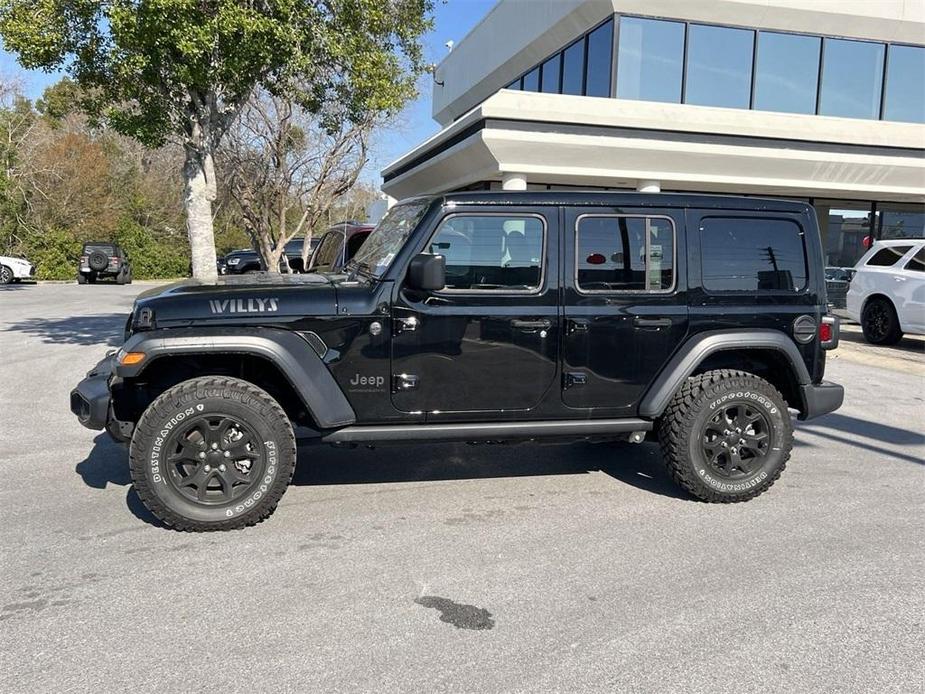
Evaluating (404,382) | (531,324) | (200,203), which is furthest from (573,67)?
(404,382)

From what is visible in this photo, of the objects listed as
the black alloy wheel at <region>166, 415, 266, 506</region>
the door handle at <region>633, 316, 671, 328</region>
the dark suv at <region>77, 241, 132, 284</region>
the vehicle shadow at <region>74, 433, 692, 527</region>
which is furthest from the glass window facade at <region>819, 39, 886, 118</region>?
the dark suv at <region>77, 241, 132, 284</region>

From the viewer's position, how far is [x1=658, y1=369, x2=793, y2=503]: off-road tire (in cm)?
473

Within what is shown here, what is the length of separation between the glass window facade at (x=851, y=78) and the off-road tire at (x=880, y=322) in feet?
29.3

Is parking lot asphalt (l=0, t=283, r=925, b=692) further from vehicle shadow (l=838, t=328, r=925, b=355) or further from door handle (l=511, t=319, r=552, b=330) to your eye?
vehicle shadow (l=838, t=328, r=925, b=355)

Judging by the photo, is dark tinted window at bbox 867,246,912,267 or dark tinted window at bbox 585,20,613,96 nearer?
dark tinted window at bbox 867,246,912,267

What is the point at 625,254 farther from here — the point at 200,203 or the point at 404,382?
the point at 200,203

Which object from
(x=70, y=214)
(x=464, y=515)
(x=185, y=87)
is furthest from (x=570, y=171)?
(x=70, y=214)

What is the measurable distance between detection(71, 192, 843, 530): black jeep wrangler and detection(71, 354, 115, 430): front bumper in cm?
1

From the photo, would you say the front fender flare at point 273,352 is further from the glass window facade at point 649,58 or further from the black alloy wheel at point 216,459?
the glass window facade at point 649,58

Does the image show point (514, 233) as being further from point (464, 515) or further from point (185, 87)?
point (185, 87)

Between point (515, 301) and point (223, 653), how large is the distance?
255 cm

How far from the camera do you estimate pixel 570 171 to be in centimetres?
1542

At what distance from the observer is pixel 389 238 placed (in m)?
4.86

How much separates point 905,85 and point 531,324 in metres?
21.0
